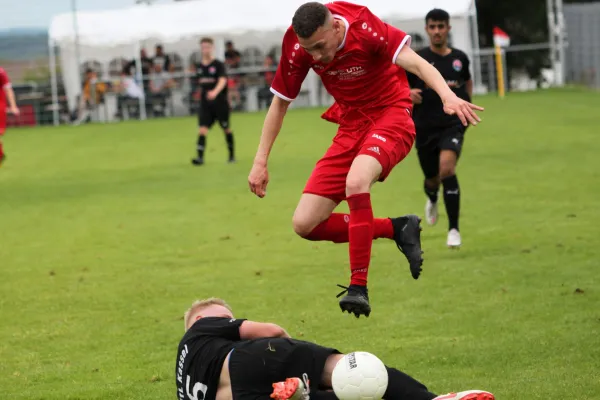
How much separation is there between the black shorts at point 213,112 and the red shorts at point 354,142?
15090 mm

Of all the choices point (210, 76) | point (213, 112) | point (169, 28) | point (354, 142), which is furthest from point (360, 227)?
point (169, 28)

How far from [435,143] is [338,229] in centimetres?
439

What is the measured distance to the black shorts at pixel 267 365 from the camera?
5895 millimetres

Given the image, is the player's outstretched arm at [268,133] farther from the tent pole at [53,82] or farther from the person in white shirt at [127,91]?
the tent pole at [53,82]

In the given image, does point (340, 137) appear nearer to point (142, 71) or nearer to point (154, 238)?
point (154, 238)

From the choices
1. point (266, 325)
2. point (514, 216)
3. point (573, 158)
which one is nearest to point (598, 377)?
point (266, 325)

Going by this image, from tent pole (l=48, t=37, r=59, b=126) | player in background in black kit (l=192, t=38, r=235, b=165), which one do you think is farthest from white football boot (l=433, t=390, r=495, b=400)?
tent pole (l=48, t=37, r=59, b=126)

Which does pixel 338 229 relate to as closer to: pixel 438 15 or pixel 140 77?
pixel 438 15

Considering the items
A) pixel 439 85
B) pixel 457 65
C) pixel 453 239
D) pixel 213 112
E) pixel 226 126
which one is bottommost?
pixel 453 239

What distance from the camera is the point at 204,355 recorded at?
6.06m

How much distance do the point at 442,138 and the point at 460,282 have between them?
2144 millimetres

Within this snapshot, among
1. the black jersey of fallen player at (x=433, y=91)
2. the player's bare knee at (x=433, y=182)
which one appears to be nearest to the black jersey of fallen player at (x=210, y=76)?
the player's bare knee at (x=433, y=182)

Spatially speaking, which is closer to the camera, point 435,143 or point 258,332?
point 258,332

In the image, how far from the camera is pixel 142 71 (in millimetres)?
41031
